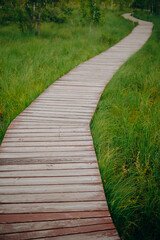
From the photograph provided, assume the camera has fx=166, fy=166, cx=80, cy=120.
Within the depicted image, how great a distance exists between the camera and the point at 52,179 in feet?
5.60

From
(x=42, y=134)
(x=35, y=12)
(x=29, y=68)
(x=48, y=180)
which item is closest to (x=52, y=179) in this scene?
(x=48, y=180)

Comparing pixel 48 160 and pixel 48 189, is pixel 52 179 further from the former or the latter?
pixel 48 160

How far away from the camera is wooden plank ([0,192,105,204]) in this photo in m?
1.48

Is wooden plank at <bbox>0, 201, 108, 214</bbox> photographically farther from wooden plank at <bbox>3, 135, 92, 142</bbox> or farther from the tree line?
the tree line

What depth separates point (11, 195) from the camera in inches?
59.9

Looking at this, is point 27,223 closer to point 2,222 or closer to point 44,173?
point 2,222

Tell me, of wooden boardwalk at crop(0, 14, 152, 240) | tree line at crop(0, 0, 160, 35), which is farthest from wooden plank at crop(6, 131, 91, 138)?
tree line at crop(0, 0, 160, 35)

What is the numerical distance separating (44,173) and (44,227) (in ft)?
1.85

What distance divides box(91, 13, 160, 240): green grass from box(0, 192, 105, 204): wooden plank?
0.21m

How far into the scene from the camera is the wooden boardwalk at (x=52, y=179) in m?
1.29

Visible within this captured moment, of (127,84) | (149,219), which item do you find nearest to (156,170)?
(149,219)

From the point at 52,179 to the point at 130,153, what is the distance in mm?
1214

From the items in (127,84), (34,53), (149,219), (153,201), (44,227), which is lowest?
(149,219)

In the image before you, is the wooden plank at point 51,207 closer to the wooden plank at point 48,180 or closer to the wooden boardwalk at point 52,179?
the wooden boardwalk at point 52,179
